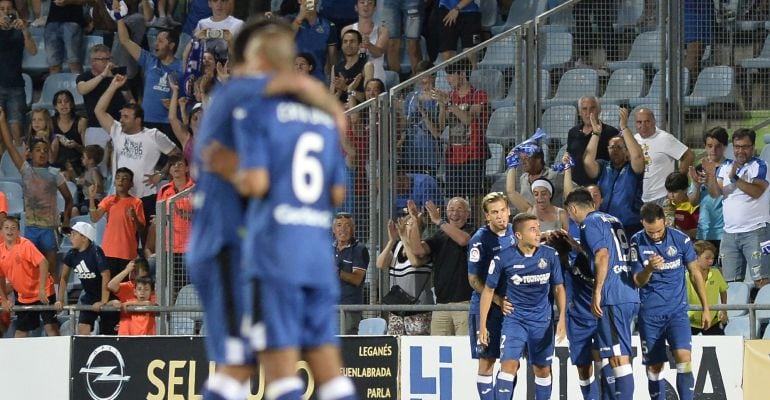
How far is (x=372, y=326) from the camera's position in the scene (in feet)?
53.1

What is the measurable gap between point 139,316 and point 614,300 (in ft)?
17.6

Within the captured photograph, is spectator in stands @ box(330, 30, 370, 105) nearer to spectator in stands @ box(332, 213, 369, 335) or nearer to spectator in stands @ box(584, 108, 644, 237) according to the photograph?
spectator in stands @ box(332, 213, 369, 335)

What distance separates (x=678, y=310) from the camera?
14.3 meters

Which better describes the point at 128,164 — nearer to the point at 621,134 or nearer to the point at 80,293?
the point at 80,293

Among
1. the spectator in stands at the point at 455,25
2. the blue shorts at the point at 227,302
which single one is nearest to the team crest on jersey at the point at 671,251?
the spectator in stands at the point at 455,25

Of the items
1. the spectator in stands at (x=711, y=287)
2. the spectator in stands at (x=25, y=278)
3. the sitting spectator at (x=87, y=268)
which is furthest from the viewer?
the spectator in stands at (x=25, y=278)

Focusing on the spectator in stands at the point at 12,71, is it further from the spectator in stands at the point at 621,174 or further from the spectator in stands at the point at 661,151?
the spectator in stands at the point at 661,151

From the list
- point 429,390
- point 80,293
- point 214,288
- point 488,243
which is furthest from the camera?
point 80,293

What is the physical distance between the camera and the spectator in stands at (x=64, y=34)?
21.2m

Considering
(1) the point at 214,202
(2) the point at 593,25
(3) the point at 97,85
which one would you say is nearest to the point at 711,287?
(2) the point at 593,25

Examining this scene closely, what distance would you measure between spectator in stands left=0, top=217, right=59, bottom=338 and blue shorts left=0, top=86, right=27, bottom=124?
3.45 meters

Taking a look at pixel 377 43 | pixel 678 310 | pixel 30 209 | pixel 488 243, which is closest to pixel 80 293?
pixel 30 209

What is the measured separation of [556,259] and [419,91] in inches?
116

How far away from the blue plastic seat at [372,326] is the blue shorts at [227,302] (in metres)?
9.88
